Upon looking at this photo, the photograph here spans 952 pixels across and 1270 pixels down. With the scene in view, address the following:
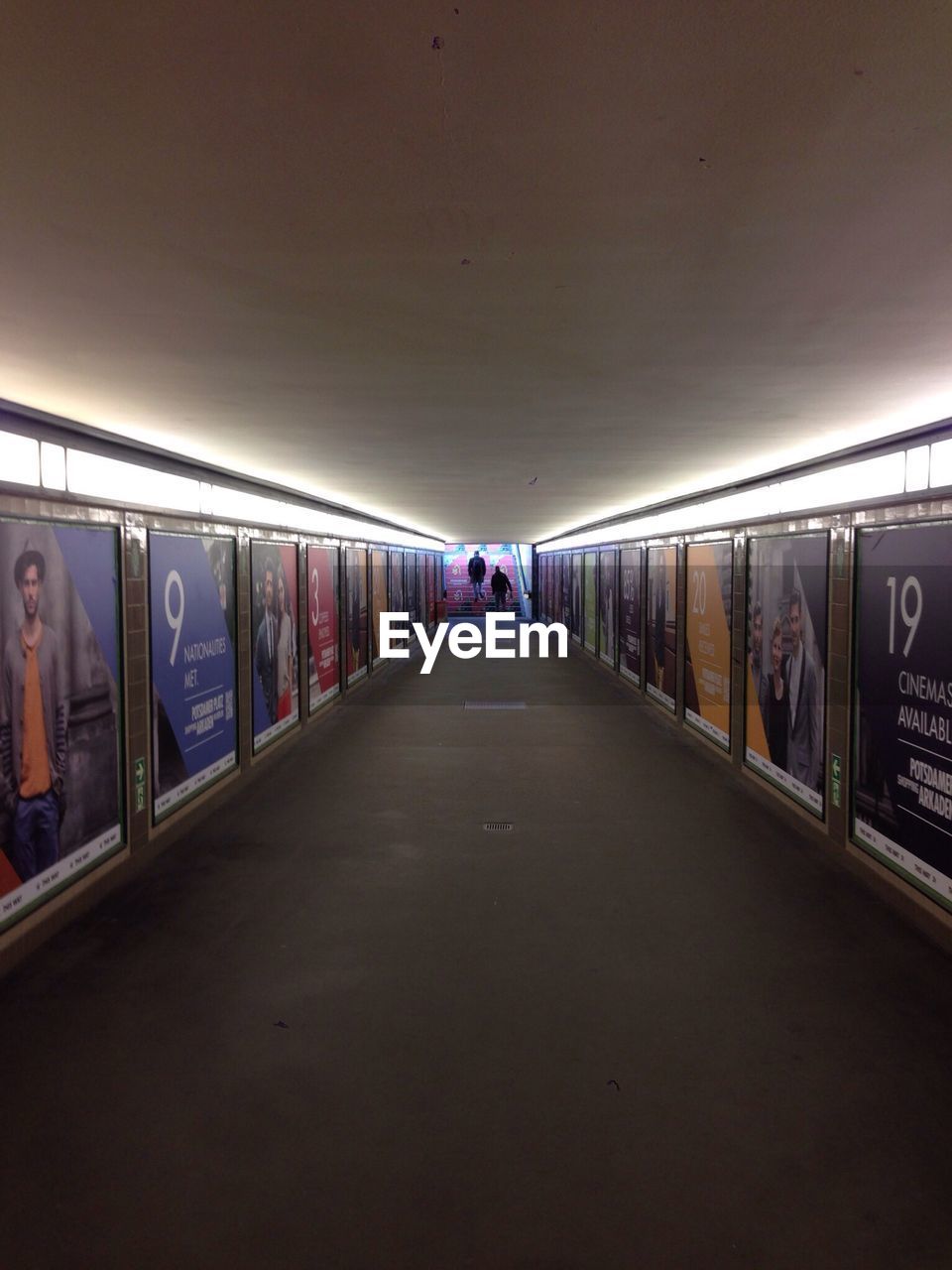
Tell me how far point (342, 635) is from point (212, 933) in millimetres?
7913

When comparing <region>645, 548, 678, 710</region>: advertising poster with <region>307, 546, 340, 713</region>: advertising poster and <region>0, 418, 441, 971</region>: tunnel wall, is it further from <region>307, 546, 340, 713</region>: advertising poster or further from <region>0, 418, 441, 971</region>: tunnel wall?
<region>0, 418, 441, 971</region>: tunnel wall

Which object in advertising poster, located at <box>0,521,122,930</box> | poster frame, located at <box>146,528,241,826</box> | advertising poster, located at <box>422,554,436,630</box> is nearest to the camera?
advertising poster, located at <box>0,521,122,930</box>

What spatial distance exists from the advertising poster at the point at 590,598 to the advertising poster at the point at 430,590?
7.16 meters

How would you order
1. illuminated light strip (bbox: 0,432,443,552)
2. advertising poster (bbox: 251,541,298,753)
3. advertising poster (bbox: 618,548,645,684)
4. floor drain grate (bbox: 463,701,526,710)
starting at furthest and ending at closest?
1. advertising poster (bbox: 618,548,645,684)
2. floor drain grate (bbox: 463,701,526,710)
3. advertising poster (bbox: 251,541,298,753)
4. illuminated light strip (bbox: 0,432,443,552)

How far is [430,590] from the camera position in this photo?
1034 inches

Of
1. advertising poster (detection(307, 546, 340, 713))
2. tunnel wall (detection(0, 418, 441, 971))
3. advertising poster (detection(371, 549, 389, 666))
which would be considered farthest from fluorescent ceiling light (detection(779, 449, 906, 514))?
advertising poster (detection(371, 549, 389, 666))

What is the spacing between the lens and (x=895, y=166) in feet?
6.04

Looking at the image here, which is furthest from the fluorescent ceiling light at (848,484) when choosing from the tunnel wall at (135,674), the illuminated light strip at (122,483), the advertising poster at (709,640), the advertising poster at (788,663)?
the illuminated light strip at (122,483)

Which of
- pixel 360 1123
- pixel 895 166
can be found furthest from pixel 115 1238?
pixel 895 166

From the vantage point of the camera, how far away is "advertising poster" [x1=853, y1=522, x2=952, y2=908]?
3.93 metres

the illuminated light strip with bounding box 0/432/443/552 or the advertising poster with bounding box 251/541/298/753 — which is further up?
the illuminated light strip with bounding box 0/432/443/552

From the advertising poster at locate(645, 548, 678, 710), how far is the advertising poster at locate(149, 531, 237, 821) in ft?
18.1

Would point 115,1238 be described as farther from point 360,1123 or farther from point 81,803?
point 81,803

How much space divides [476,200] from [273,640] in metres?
6.65
